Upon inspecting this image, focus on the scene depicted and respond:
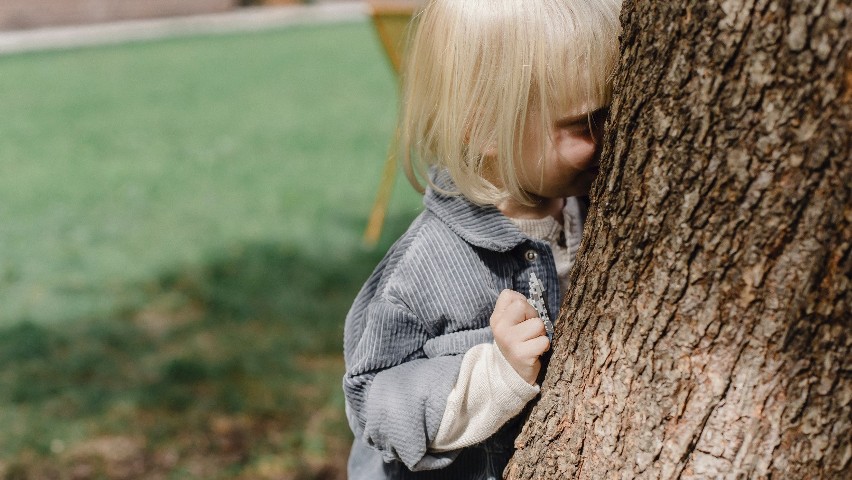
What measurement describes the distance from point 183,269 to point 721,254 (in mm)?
3975

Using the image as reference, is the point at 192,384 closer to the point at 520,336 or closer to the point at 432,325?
the point at 432,325

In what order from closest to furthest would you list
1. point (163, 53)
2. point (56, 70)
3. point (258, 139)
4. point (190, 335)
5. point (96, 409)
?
point (96, 409) → point (190, 335) → point (258, 139) → point (56, 70) → point (163, 53)

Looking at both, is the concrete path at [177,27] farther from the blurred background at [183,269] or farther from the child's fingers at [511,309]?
the child's fingers at [511,309]

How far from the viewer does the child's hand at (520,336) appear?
1.33m

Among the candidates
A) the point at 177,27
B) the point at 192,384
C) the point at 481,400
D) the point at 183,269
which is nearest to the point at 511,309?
the point at 481,400

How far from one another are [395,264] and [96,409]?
2279 mm

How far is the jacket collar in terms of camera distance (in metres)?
1.46

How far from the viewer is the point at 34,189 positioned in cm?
632

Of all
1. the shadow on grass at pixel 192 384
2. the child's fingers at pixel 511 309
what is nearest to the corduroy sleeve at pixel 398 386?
the child's fingers at pixel 511 309

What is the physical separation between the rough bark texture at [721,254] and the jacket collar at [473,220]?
0.69 ft

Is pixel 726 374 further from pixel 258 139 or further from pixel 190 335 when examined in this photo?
pixel 258 139

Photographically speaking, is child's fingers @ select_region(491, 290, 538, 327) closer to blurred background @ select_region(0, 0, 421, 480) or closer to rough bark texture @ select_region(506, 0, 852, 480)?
rough bark texture @ select_region(506, 0, 852, 480)

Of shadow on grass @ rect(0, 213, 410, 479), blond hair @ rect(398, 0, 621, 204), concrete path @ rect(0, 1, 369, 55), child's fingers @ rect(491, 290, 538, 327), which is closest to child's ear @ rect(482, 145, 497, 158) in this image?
blond hair @ rect(398, 0, 621, 204)

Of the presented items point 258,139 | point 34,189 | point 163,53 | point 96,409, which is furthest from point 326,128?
point 163,53
